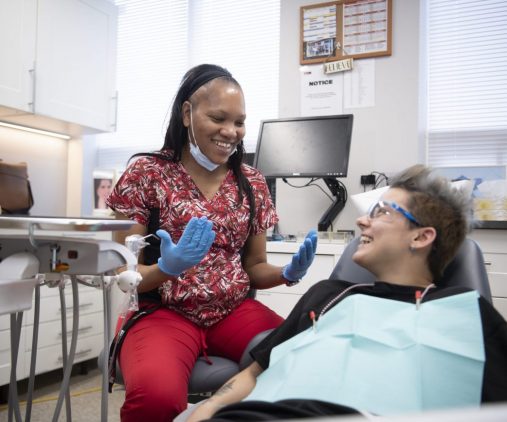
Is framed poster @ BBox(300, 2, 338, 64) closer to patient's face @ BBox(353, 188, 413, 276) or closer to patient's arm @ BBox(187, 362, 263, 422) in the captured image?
patient's face @ BBox(353, 188, 413, 276)

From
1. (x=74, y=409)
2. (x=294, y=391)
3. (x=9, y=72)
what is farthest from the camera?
(x=9, y=72)

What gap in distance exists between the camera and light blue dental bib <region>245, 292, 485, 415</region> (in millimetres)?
880

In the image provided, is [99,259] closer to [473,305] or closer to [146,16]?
[473,305]

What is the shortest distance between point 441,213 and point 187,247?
25.3 inches

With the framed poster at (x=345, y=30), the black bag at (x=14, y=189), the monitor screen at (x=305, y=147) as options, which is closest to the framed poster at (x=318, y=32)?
the framed poster at (x=345, y=30)

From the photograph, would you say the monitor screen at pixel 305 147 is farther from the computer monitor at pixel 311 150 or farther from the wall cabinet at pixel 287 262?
the wall cabinet at pixel 287 262

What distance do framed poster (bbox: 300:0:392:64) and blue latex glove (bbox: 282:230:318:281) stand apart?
5.71ft

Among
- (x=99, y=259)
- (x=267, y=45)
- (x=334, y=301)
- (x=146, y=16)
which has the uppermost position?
(x=146, y=16)

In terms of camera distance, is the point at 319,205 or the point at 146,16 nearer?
the point at 319,205

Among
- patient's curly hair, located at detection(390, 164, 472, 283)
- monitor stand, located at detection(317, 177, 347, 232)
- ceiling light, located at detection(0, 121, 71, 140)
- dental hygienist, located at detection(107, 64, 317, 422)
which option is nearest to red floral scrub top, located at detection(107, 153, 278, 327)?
dental hygienist, located at detection(107, 64, 317, 422)

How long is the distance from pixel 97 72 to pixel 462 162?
7.72 ft

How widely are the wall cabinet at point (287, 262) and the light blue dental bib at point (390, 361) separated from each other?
121 centimetres

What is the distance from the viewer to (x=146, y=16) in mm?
3643

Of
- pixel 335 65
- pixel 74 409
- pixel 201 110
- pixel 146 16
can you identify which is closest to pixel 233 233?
pixel 201 110
